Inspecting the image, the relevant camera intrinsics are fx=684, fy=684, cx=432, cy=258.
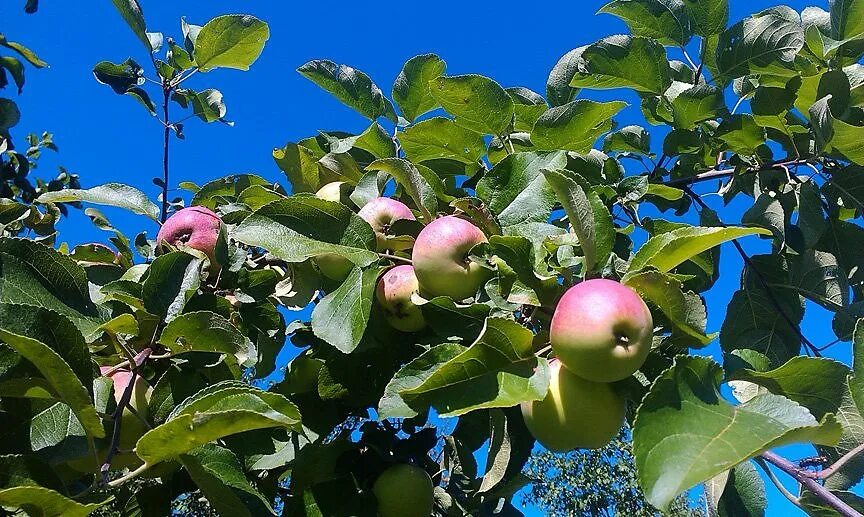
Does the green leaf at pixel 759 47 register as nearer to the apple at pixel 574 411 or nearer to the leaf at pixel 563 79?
the leaf at pixel 563 79

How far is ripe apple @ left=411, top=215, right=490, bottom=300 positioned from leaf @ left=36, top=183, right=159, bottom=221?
2.48 feet

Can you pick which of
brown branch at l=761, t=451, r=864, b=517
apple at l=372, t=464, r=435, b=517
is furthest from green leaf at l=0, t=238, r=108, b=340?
brown branch at l=761, t=451, r=864, b=517

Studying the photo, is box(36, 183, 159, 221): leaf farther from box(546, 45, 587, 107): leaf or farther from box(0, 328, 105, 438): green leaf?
box(546, 45, 587, 107): leaf

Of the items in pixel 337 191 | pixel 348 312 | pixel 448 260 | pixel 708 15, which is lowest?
pixel 348 312

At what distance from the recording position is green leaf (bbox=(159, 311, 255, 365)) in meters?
1.16

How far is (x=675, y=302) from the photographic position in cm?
104

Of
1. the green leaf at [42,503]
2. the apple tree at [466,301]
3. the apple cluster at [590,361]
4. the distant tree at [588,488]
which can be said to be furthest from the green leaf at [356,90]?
the distant tree at [588,488]

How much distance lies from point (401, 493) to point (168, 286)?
Answer: 0.65 m

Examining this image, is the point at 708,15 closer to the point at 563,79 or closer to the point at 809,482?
the point at 563,79

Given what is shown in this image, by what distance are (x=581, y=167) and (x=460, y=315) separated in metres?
0.58

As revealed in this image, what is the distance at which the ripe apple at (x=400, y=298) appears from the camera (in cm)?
127

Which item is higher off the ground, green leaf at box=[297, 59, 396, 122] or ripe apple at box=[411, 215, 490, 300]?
green leaf at box=[297, 59, 396, 122]

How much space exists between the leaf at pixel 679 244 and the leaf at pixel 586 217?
0.17 feet

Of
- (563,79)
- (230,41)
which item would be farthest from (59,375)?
(563,79)
